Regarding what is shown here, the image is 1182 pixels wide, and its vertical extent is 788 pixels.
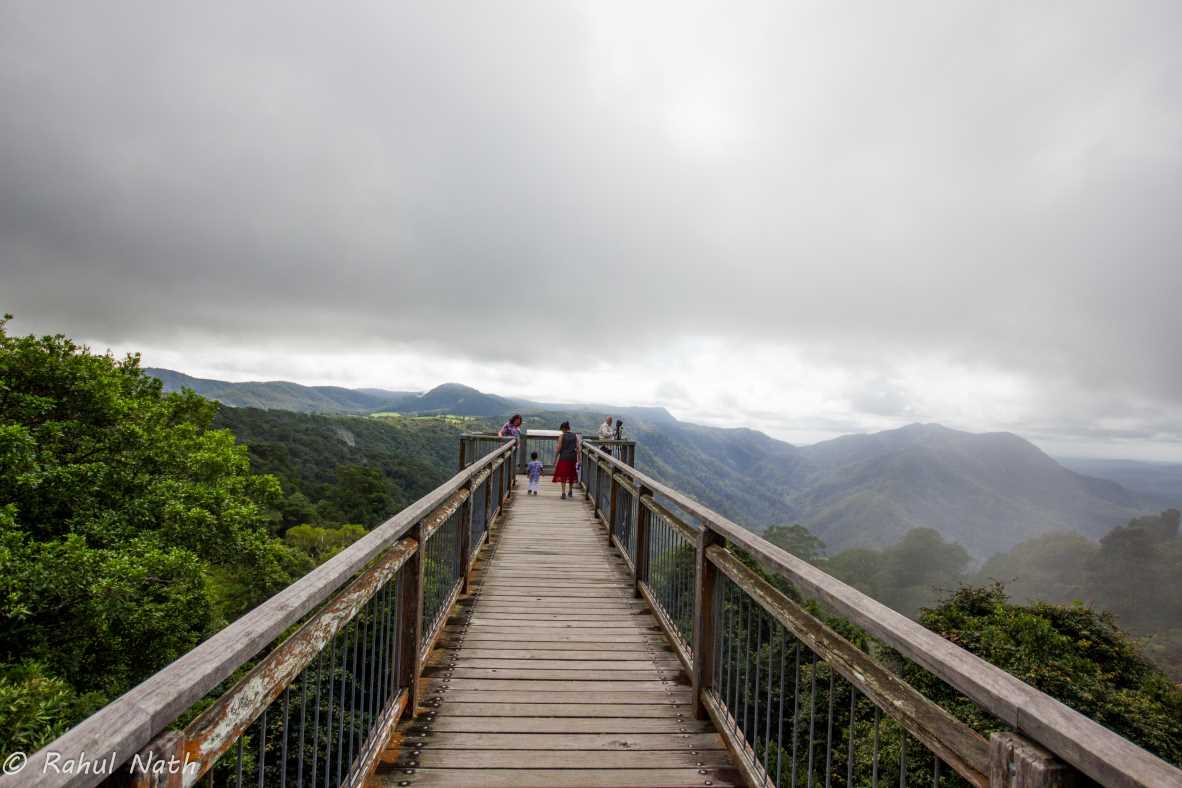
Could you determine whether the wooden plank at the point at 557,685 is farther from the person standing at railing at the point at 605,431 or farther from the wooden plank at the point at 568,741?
the person standing at railing at the point at 605,431

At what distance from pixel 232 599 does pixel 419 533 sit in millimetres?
23387

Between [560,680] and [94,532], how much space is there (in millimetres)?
11370

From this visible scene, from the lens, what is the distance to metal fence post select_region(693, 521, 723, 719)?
3.38 m

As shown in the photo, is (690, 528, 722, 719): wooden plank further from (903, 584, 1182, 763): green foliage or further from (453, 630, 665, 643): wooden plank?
(903, 584, 1182, 763): green foliage

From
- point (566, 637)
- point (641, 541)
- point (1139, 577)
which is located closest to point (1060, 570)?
point (1139, 577)

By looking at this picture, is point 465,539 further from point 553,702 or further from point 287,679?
point 287,679

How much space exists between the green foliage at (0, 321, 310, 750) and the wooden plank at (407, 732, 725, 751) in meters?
7.48

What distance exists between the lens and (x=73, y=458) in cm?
1069

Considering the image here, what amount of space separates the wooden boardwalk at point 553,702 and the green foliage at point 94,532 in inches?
270

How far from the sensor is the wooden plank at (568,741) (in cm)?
297

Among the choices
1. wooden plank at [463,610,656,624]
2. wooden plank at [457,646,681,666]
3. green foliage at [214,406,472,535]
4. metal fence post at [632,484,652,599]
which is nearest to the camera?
wooden plank at [457,646,681,666]

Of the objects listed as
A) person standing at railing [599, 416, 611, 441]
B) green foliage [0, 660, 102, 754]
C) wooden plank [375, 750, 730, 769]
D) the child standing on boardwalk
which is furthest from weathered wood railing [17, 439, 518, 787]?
person standing at railing [599, 416, 611, 441]

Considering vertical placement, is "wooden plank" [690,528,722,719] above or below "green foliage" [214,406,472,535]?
above

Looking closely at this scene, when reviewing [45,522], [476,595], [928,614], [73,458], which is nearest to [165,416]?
[73,458]
